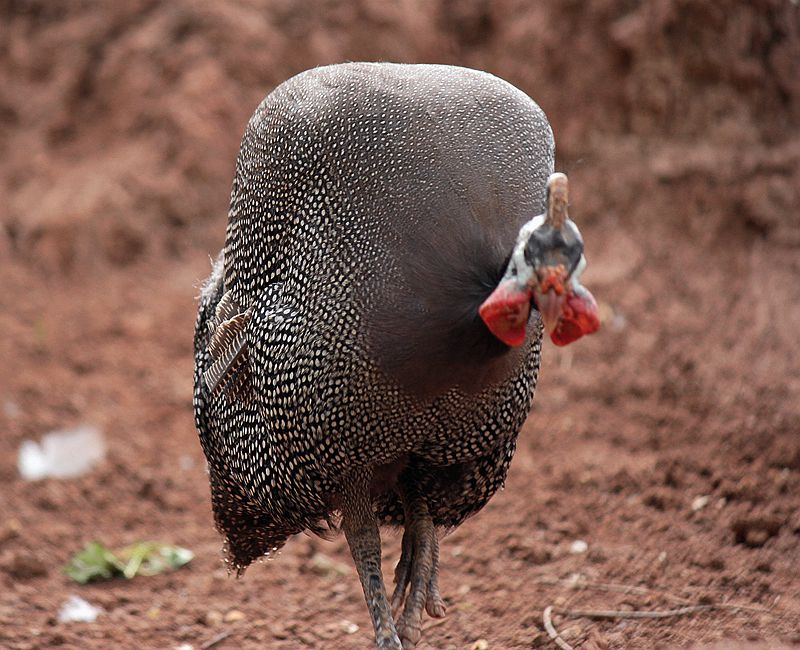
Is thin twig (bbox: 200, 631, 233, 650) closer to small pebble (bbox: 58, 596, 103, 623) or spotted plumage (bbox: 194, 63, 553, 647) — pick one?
small pebble (bbox: 58, 596, 103, 623)

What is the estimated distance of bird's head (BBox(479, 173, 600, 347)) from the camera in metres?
2.54

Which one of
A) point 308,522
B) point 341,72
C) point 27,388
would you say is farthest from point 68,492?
point 341,72

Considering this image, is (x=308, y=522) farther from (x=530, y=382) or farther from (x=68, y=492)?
(x=68, y=492)

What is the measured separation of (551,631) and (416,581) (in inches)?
26.9

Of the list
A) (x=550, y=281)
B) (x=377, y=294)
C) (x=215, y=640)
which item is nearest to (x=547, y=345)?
(x=215, y=640)

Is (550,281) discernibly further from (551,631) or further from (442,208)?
(551,631)

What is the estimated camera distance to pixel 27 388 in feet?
20.8

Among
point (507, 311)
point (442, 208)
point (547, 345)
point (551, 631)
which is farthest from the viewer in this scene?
point (547, 345)

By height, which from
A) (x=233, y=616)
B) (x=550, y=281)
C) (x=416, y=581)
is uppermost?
(x=550, y=281)

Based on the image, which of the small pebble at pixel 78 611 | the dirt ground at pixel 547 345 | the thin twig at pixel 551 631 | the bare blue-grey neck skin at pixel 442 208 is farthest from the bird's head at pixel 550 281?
the small pebble at pixel 78 611

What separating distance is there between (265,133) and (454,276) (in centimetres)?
95

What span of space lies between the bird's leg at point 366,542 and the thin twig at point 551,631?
711mm

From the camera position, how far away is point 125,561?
16.0 feet

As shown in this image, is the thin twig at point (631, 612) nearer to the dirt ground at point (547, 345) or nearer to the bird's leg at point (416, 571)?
the dirt ground at point (547, 345)
